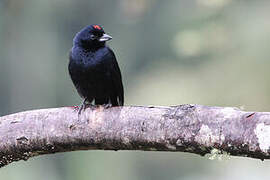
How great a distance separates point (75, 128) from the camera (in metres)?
3.77

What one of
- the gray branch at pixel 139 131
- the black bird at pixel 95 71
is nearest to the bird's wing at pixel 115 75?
the black bird at pixel 95 71

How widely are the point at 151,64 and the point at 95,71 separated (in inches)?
352

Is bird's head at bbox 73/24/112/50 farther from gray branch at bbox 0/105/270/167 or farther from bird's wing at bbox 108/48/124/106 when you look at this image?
gray branch at bbox 0/105/270/167

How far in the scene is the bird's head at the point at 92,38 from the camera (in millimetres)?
4973

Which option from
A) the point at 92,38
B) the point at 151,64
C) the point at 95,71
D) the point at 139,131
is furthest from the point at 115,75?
the point at 151,64

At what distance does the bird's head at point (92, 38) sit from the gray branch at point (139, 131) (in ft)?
3.59

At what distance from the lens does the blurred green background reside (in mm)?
5754

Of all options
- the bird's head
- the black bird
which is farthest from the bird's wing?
the bird's head

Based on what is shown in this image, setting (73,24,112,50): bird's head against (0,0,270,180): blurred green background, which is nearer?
(73,24,112,50): bird's head

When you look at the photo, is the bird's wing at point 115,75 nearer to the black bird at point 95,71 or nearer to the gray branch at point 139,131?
the black bird at point 95,71

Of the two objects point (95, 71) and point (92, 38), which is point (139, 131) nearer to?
point (95, 71)

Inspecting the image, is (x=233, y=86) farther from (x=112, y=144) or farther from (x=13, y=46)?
(x=13, y=46)

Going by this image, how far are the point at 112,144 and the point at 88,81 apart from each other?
1.17 metres

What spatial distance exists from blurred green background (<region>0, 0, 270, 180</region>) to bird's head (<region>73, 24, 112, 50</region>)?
1.94 feet
